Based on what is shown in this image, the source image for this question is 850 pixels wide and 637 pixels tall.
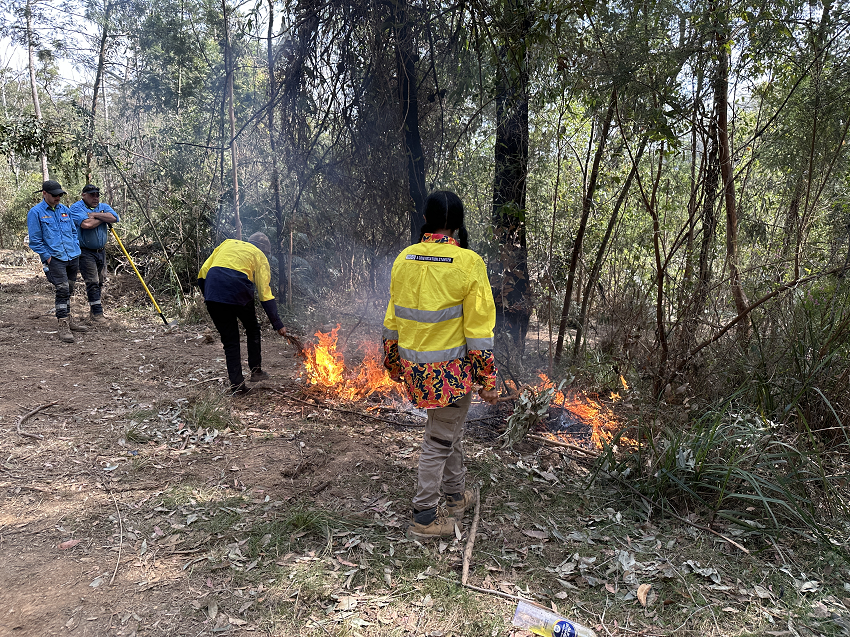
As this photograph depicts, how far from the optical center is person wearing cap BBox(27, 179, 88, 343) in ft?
22.8

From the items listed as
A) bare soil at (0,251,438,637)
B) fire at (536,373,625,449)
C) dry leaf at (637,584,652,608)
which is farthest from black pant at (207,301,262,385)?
dry leaf at (637,584,652,608)

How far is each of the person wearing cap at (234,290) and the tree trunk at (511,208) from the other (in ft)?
7.92

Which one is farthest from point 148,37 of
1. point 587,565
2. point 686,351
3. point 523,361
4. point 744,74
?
point 587,565

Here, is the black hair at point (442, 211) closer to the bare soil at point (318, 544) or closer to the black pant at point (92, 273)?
the bare soil at point (318, 544)

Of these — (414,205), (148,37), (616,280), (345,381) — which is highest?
(148,37)

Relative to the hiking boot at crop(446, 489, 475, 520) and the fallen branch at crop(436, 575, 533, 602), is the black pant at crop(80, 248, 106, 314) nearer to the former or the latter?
the hiking boot at crop(446, 489, 475, 520)

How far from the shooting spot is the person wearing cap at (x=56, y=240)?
696 centimetres

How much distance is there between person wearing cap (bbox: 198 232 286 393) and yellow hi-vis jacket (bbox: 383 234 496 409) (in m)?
2.49

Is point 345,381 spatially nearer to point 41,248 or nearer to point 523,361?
point 523,361

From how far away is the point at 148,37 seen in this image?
35.5 feet

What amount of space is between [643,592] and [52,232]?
8.18 m

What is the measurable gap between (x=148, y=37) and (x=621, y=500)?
41.7 feet

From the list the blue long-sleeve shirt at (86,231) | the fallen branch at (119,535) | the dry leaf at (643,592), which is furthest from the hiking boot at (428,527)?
the blue long-sleeve shirt at (86,231)

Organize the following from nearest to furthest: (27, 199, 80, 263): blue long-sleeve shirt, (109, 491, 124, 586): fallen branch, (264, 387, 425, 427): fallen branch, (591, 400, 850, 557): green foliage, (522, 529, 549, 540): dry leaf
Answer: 1. (109, 491, 124, 586): fallen branch
2. (591, 400, 850, 557): green foliage
3. (522, 529, 549, 540): dry leaf
4. (264, 387, 425, 427): fallen branch
5. (27, 199, 80, 263): blue long-sleeve shirt
